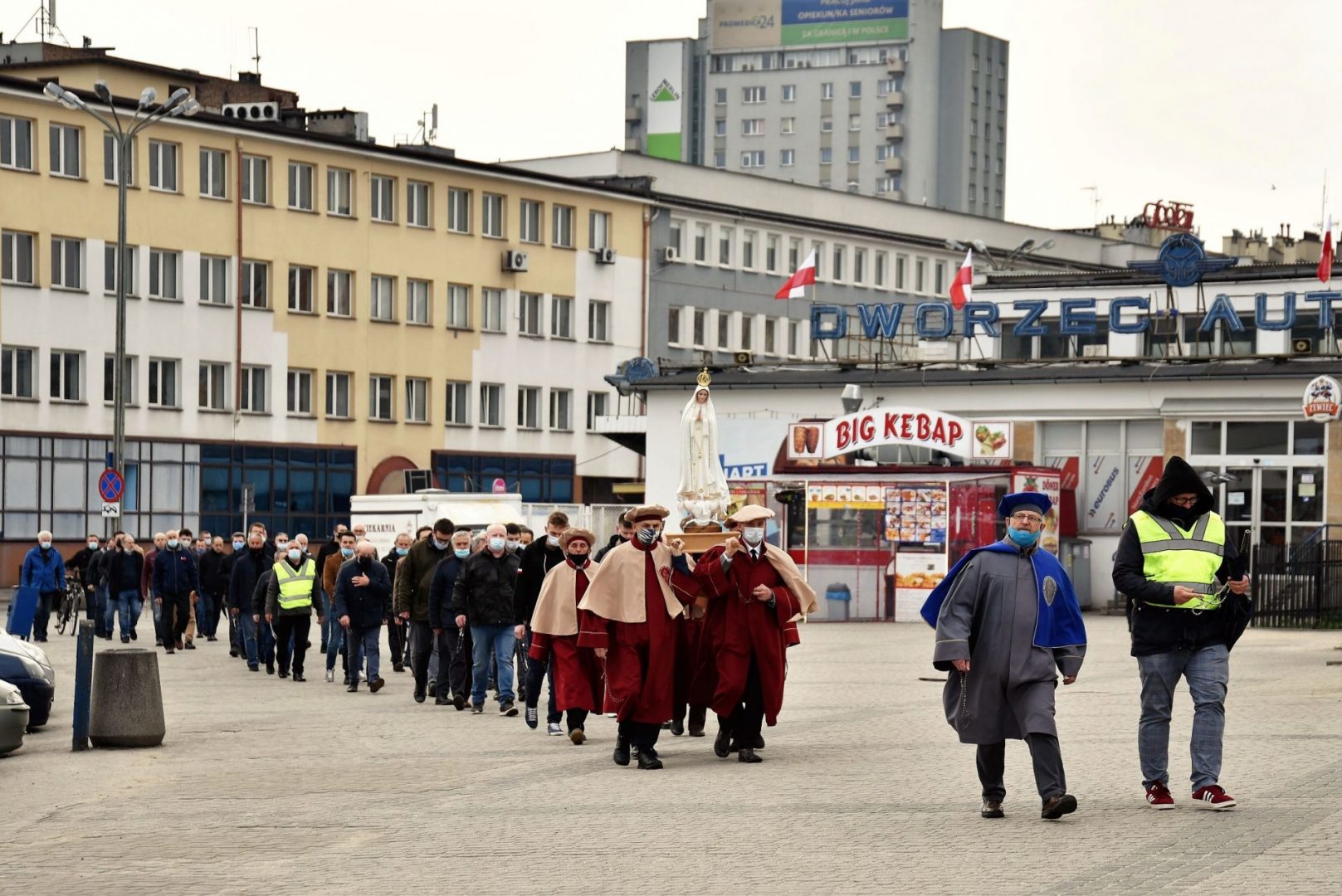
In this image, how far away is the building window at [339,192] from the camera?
67.2 m

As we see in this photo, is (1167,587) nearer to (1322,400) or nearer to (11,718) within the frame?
(11,718)

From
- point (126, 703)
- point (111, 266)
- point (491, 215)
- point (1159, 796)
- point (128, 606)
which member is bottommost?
point (128, 606)

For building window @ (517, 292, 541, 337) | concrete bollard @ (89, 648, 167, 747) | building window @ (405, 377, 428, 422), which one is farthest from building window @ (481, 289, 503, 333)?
concrete bollard @ (89, 648, 167, 747)

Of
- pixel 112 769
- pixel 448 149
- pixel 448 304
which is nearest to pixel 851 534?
pixel 112 769

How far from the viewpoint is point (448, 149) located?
75.4 m

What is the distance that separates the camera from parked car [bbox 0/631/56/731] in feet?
65.9

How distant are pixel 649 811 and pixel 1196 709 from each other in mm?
3037

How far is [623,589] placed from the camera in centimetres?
1648

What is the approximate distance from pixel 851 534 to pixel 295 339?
30.1m

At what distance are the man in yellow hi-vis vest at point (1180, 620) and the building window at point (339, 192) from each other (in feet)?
184

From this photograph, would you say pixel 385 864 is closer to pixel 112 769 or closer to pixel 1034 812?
pixel 1034 812

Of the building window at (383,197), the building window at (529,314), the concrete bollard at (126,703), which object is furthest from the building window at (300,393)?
the concrete bollard at (126,703)

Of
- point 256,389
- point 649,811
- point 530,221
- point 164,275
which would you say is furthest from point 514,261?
point 649,811

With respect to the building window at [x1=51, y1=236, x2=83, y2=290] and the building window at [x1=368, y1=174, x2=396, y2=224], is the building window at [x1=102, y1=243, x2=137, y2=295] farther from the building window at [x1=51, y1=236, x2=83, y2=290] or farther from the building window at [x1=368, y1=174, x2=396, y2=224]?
the building window at [x1=368, y1=174, x2=396, y2=224]
